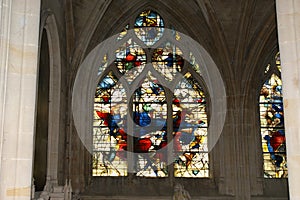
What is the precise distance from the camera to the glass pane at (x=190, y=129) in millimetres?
11773

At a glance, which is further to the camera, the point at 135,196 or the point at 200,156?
the point at 200,156

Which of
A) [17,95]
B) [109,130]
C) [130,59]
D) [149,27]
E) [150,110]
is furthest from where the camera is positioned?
[149,27]

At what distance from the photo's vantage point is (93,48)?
39.5 ft

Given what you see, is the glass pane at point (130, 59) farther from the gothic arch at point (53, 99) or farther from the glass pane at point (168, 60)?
the gothic arch at point (53, 99)

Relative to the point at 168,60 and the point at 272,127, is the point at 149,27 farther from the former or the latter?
the point at 272,127

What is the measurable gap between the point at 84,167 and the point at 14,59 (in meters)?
5.97

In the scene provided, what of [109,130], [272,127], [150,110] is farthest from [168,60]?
[272,127]

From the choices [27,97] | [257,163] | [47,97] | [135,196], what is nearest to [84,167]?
[135,196]

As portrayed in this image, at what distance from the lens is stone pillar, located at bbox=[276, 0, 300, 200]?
557cm

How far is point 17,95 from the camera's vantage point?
5.69 metres

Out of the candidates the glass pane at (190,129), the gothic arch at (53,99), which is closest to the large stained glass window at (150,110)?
the glass pane at (190,129)

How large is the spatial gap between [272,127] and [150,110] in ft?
9.74

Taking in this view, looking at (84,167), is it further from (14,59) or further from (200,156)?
(14,59)

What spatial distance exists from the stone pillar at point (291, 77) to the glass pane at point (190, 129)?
620 centimetres
